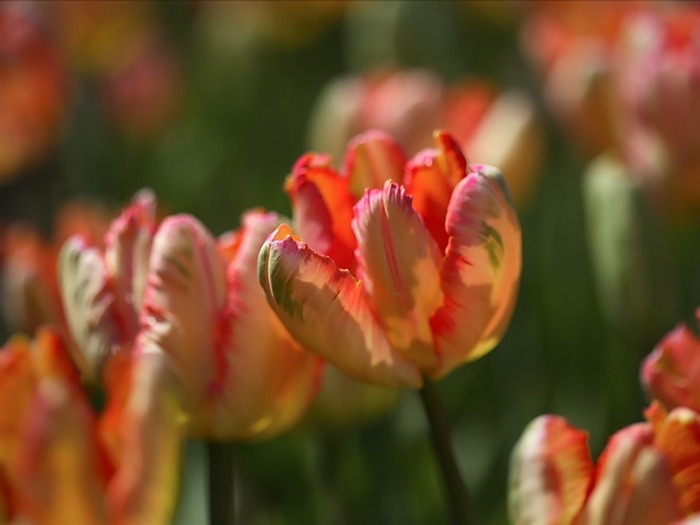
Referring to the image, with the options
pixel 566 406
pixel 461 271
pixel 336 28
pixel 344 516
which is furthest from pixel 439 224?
pixel 336 28

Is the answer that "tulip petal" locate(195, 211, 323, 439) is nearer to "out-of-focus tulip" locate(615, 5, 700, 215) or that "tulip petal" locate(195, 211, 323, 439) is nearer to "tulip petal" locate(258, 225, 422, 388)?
"tulip petal" locate(258, 225, 422, 388)

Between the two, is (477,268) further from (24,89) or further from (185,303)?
(24,89)

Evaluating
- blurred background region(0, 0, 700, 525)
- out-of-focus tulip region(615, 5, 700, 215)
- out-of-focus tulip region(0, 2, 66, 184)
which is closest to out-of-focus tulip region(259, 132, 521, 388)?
blurred background region(0, 0, 700, 525)

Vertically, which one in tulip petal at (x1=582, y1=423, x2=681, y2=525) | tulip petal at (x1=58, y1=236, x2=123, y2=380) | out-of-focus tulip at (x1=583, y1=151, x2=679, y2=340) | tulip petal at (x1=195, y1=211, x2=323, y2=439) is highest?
tulip petal at (x1=58, y1=236, x2=123, y2=380)

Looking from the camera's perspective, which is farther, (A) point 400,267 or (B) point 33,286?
(B) point 33,286

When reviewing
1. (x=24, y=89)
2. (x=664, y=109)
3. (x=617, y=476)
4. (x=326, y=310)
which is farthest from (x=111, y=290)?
(x=24, y=89)

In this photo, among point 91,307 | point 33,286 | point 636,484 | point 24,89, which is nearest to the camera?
point 636,484
